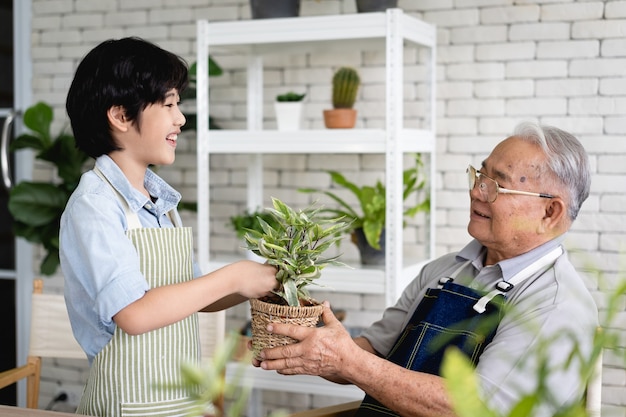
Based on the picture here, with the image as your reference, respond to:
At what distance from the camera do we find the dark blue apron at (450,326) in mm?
1771

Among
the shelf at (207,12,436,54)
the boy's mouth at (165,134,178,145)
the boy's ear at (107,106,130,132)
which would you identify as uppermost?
the shelf at (207,12,436,54)

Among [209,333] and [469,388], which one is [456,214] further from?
[469,388]

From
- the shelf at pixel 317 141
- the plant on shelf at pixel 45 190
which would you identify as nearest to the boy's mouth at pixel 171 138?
the shelf at pixel 317 141

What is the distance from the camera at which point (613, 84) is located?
2.97 meters

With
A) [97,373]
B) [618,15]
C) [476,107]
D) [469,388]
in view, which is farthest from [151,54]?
[618,15]

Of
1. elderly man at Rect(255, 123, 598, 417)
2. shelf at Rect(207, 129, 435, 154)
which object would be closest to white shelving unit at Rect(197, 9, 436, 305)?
shelf at Rect(207, 129, 435, 154)

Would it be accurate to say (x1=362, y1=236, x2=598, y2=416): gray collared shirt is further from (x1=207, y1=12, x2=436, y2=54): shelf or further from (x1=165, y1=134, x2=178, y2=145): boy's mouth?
(x1=207, y1=12, x2=436, y2=54): shelf

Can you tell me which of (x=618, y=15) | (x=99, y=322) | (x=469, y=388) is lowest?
(x=99, y=322)

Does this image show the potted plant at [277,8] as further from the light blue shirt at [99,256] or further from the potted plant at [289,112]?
the light blue shirt at [99,256]

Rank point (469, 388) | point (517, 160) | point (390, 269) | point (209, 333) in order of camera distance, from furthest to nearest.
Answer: point (390, 269)
point (209, 333)
point (517, 160)
point (469, 388)

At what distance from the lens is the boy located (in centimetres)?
160

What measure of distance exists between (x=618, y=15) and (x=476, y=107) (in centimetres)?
64

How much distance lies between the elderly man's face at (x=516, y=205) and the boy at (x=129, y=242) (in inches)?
24.0

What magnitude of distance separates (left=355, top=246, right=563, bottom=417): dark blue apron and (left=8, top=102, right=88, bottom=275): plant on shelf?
2.22 metres
